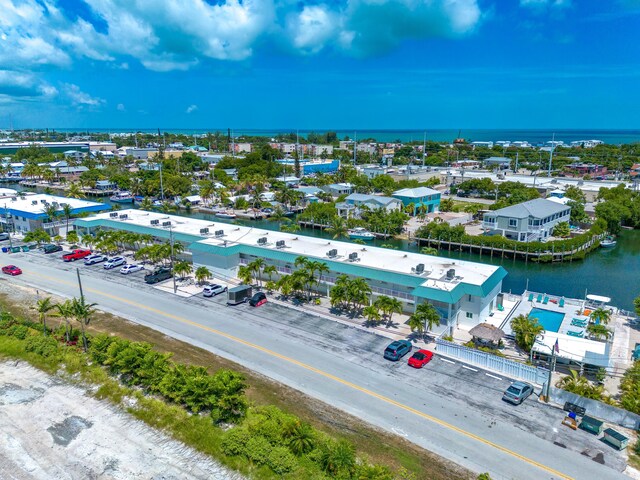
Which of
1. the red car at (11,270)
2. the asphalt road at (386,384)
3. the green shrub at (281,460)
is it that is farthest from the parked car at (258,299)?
the red car at (11,270)

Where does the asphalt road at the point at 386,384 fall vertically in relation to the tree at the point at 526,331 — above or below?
below

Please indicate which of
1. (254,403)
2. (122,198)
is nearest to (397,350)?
(254,403)

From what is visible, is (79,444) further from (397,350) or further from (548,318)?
(548,318)

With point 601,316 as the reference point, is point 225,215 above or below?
below

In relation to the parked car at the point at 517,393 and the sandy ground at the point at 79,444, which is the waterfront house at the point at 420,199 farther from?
the sandy ground at the point at 79,444

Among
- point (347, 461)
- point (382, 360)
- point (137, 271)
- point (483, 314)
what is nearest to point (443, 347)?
point (382, 360)

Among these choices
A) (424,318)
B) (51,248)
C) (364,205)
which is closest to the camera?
A: (424,318)
